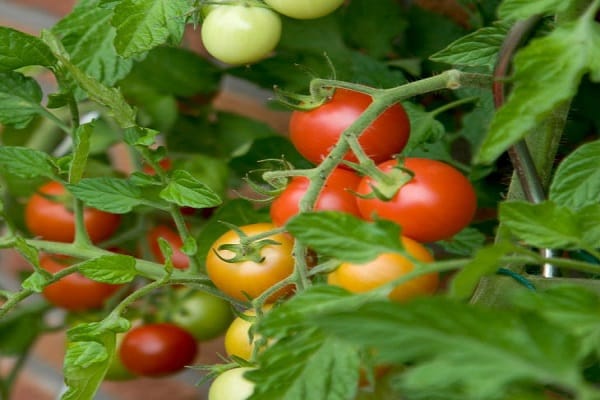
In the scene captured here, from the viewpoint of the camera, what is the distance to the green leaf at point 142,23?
1.58 ft

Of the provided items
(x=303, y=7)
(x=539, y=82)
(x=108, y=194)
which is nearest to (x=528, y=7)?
(x=539, y=82)

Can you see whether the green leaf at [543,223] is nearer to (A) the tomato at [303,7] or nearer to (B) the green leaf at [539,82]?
(B) the green leaf at [539,82]

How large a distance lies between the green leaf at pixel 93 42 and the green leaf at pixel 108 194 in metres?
0.07

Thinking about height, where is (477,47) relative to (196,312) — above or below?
above

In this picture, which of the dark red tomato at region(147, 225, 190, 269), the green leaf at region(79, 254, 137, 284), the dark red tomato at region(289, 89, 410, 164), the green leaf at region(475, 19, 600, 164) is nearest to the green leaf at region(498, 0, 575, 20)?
the green leaf at region(475, 19, 600, 164)

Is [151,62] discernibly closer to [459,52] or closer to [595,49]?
[459,52]

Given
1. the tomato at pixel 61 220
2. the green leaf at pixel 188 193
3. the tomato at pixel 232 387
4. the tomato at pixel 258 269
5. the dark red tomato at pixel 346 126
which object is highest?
the dark red tomato at pixel 346 126

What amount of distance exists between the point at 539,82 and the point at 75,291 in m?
0.57

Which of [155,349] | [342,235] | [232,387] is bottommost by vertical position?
Result: [155,349]

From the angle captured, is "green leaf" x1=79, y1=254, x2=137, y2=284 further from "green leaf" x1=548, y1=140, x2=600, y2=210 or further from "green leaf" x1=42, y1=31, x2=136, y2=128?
"green leaf" x1=548, y1=140, x2=600, y2=210

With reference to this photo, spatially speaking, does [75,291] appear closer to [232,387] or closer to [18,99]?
[18,99]

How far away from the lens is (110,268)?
1.59 ft

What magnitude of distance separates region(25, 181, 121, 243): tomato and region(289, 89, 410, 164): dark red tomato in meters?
0.32

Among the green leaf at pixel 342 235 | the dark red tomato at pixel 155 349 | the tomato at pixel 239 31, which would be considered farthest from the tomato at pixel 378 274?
the dark red tomato at pixel 155 349
